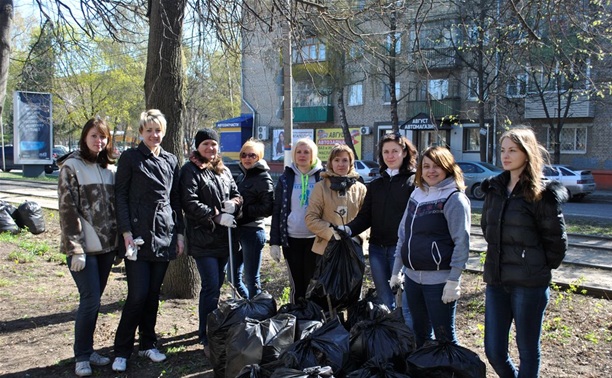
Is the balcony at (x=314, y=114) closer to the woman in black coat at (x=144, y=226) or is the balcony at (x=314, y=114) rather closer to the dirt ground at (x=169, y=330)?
the dirt ground at (x=169, y=330)

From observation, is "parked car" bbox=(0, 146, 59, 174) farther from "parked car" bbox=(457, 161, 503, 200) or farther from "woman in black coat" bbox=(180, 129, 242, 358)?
"woman in black coat" bbox=(180, 129, 242, 358)

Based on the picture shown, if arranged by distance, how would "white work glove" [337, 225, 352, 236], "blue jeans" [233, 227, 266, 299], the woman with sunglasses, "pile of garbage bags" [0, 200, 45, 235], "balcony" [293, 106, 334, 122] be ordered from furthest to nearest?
"balcony" [293, 106, 334, 122] → "pile of garbage bags" [0, 200, 45, 235] → "blue jeans" [233, 227, 266, 299] → the woman with sunglasses → "white work glove" [337, 225, 352, 236]

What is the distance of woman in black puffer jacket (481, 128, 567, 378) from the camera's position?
308 centimetres

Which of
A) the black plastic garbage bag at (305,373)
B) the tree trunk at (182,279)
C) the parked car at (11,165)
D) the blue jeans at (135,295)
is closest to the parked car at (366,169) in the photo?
the tree trunk at (182,279)

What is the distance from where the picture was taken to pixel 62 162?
12.9 ft

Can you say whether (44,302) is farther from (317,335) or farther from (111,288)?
(317,335)

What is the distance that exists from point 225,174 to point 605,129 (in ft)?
86.2

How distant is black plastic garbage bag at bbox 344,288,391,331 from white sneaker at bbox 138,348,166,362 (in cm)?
150

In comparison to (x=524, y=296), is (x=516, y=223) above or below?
above

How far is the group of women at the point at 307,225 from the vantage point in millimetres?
3184

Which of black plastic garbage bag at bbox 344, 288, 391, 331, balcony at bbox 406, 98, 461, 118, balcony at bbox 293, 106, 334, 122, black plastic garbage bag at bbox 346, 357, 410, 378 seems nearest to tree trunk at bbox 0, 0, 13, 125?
black plastic garbage bag at bbox 344, 288, 391, 331

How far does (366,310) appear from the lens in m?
3.87

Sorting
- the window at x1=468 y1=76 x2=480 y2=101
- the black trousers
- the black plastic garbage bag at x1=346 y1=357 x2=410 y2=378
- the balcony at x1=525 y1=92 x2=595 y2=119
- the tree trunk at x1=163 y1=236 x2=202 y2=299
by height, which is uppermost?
the window at x1=468 y1=76 x2=480 y2=101

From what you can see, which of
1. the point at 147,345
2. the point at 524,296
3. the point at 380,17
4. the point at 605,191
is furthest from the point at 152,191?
the point at 605,191
